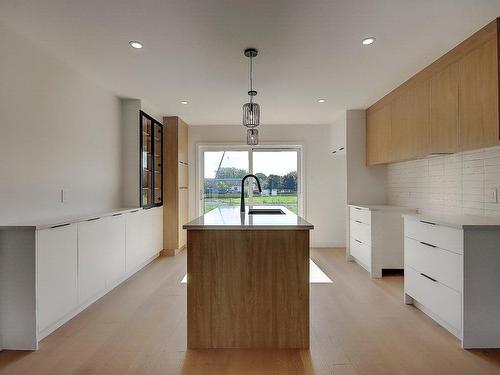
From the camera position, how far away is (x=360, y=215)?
464 centimetres

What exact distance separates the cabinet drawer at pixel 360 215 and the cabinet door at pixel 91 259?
3241 mm

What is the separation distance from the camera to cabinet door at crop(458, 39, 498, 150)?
2.49 m


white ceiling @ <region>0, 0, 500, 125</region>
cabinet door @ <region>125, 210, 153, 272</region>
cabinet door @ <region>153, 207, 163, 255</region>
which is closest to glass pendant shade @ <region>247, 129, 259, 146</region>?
white ceiling @ <region>0, 0, 500, 125</region>

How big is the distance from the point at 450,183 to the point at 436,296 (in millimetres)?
1448

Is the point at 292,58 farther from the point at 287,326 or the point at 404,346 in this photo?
the point at 404,346

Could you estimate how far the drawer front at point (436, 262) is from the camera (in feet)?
7.86

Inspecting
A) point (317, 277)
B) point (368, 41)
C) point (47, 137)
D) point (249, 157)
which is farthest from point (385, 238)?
point (47, 137)

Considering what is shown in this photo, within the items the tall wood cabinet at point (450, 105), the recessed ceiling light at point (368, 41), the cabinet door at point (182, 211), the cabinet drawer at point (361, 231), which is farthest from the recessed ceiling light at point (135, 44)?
the cabinet drawer at point (361, 231)

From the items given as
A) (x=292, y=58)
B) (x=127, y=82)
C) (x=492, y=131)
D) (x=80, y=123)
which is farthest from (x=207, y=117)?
(x=492, y=131)

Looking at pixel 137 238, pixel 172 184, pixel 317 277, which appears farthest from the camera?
pixel 172 184

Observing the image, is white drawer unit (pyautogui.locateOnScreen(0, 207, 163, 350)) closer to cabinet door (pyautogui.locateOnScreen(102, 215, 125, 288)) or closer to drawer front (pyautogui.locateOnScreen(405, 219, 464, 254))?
cabinet door (pyautogui.locateOnScreen(102, 215, 125, 288))

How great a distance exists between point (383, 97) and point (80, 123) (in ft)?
12.8

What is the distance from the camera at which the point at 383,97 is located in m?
4.53

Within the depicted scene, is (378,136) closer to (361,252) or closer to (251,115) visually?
(361,252)
